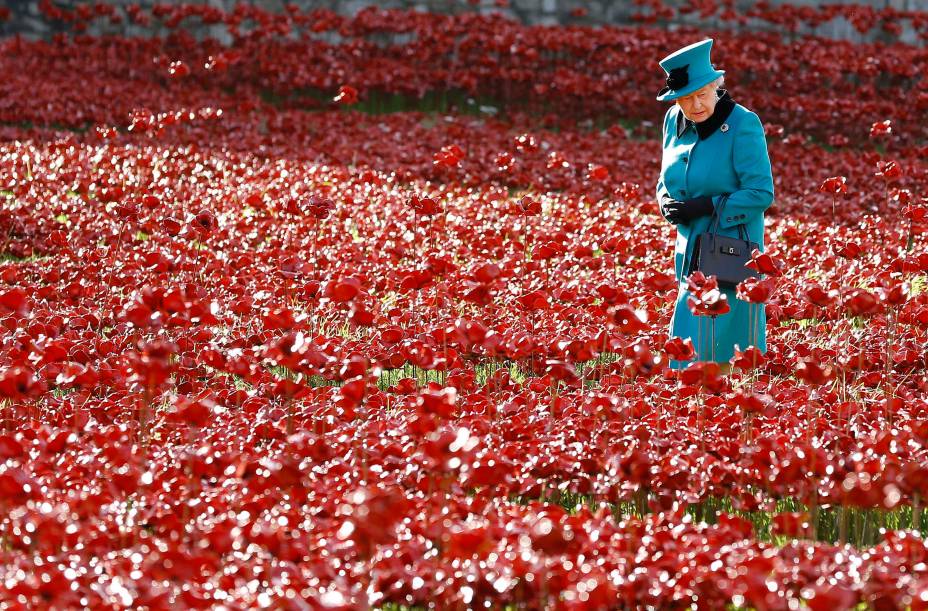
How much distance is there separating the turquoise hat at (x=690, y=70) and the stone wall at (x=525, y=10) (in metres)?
10.7

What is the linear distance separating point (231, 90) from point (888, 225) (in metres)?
8.24

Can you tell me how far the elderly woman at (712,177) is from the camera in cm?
519

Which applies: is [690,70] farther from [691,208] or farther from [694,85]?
[691,208]

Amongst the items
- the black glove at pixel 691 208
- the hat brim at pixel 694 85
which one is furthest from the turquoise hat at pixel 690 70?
the black glove at pixel 691 208

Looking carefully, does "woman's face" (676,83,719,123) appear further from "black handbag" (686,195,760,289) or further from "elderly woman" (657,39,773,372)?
"black handbag" (686,195,760,289)

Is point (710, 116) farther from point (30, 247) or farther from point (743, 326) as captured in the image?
point (30, 247)

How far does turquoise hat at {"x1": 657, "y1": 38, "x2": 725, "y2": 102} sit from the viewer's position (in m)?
5.02

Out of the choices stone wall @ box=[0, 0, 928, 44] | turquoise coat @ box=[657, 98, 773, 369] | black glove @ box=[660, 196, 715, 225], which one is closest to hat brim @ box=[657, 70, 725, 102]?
turquoise coat @ box=[657, 98, 773, 369]

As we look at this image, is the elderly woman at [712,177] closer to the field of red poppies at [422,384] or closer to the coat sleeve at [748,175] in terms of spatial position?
the coat sleeve at [748,175]

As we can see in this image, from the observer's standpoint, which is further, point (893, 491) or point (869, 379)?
point (869, 379)

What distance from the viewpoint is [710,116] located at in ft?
17.3

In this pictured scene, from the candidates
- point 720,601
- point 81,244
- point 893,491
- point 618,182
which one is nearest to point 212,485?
point 720,601

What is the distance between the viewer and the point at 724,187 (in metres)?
5.33

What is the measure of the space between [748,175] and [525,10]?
10.9 meters
